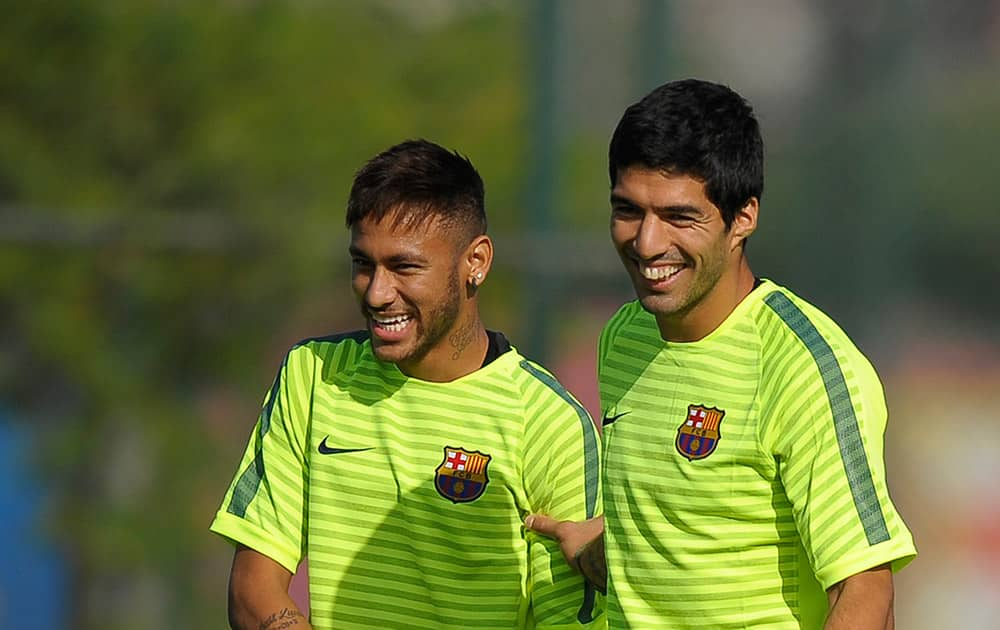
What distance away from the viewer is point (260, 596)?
12.5ft

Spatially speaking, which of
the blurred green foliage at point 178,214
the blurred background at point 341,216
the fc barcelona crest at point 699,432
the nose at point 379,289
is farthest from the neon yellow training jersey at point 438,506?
the blurred green foliage at point 178,214

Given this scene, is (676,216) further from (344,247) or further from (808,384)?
(344,247)

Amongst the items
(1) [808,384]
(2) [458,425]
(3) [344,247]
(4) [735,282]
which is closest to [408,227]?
(2) [458,425]

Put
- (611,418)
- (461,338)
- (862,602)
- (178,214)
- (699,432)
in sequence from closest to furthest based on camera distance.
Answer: (862,602)
(699,432)
(611,418)
(461,338)
(178,214)

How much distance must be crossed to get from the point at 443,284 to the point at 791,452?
96cm

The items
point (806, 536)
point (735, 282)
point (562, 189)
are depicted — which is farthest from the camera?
point (562, 189)

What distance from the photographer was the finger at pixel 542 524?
3.75 metres

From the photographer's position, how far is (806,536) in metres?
3.19

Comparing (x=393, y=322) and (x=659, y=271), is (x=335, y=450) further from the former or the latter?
(x=659, y=271)

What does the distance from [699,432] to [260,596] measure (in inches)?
41.8

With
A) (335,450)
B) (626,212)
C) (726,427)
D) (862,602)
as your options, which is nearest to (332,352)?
(335,450)

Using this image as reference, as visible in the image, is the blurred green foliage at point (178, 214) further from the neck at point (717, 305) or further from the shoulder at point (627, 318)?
the neck at point (717, 305)

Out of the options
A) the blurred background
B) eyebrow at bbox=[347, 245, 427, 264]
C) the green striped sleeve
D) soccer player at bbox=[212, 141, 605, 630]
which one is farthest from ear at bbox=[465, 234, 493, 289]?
the blurred background

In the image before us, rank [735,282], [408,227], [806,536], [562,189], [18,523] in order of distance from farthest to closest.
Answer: [562,189] → [18,523] → [408,227] → [735,282] → [806,536]
